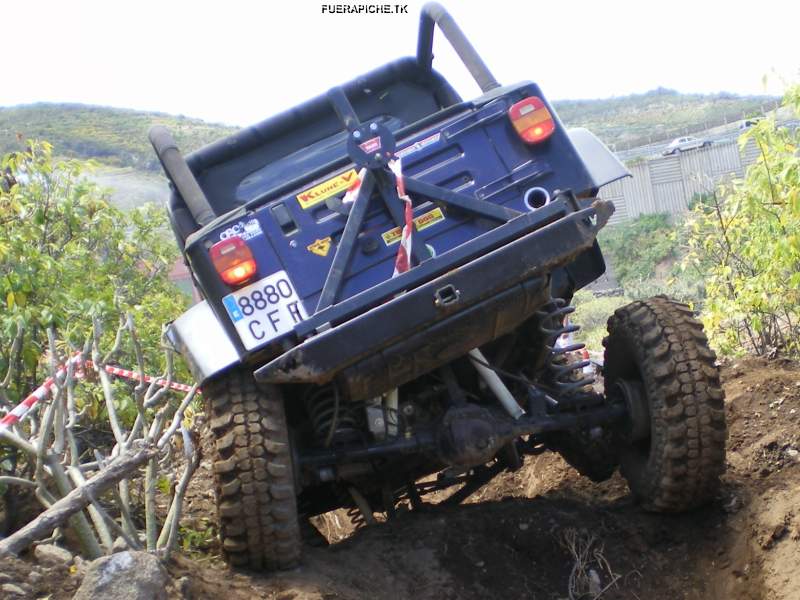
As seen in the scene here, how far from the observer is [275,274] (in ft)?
13.5

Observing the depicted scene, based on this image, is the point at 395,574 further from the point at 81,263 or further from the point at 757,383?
the point at 81,263

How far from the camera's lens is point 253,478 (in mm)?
4074

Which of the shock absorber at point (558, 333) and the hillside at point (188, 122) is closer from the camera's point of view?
the shock absorber at point (558, 333)

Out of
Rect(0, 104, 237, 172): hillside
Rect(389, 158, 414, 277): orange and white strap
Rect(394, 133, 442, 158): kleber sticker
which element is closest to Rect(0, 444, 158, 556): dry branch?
Rect(389, 158, 414, 277): orange and white strap

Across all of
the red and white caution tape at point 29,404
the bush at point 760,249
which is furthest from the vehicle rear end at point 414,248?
the bush at point 760,249

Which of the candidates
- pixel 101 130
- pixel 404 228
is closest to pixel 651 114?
pixel 101 130

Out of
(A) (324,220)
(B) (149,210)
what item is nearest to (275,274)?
(A) (324,220)

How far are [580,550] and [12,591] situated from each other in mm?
2439

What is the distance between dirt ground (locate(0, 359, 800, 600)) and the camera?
3.95 m

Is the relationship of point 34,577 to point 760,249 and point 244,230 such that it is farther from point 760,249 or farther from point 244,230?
point 760,249

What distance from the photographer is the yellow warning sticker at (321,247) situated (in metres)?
4.16

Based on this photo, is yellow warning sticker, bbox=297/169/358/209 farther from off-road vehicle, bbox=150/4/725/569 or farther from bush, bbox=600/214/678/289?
bush, bbox=600/214/678/289

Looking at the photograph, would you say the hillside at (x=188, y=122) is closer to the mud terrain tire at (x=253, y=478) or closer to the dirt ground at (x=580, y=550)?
the dirt ground at (x=580, y=550)

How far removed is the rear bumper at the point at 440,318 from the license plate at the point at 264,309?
20 cm
